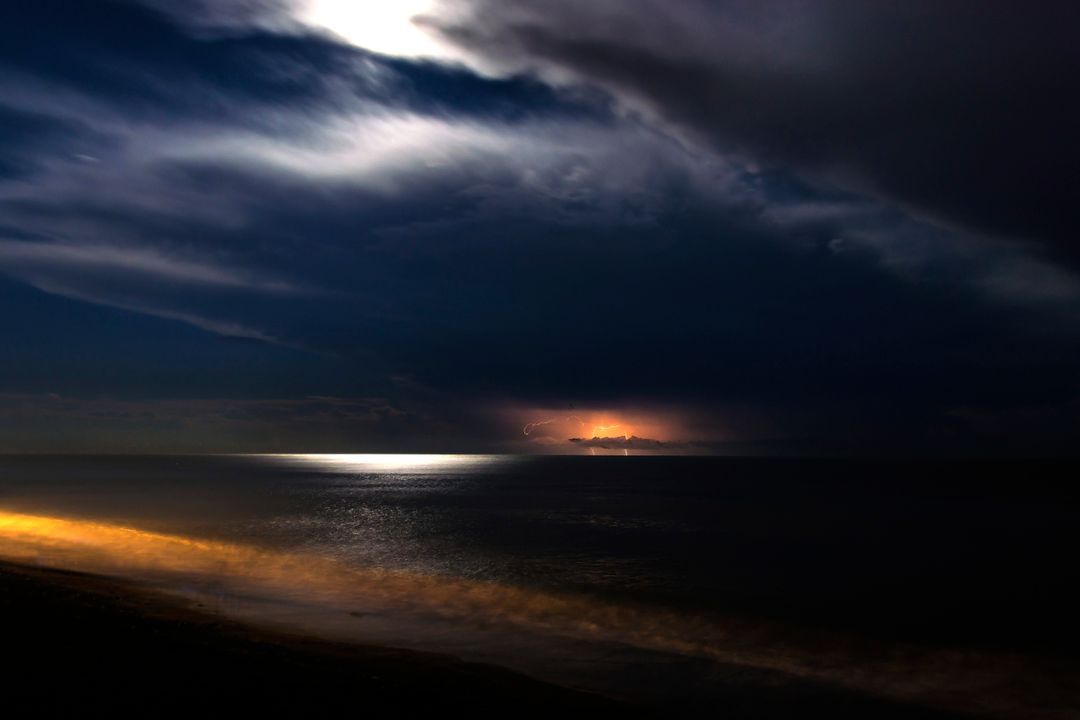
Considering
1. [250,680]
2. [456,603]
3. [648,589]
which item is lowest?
[648,589]

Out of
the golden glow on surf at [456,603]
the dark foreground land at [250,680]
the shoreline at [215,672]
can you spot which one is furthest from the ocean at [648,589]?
the shoreline at [215,672]

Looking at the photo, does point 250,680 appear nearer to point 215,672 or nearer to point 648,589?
point 215,672

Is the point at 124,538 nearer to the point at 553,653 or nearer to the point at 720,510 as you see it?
the point at 553,653

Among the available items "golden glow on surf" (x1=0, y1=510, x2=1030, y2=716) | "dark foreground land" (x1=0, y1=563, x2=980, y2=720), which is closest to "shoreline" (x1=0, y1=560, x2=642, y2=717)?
"dark foreground land" (x1=0, y1=563, x2=980, y2=720)

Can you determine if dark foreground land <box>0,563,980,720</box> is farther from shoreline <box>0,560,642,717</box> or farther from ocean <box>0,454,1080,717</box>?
ocean <box>0,454,1080,717</box>

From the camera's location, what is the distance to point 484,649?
18469 millimetres

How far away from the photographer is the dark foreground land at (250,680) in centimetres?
1070

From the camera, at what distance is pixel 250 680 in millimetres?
11953

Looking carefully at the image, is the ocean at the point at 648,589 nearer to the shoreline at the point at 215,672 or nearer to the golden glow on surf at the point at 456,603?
the golden glow on surf at the point at 456,603

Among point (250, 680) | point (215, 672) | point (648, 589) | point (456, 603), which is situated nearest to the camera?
point (250, 680)

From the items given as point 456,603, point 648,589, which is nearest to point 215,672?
point 456,603

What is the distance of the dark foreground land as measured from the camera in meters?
10.7

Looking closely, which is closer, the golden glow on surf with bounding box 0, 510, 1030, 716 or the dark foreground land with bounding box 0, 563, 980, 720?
the dark foreground land with bounding box 0, 563, 980, 720

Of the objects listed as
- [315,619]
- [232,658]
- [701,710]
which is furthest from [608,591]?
[232,658]
